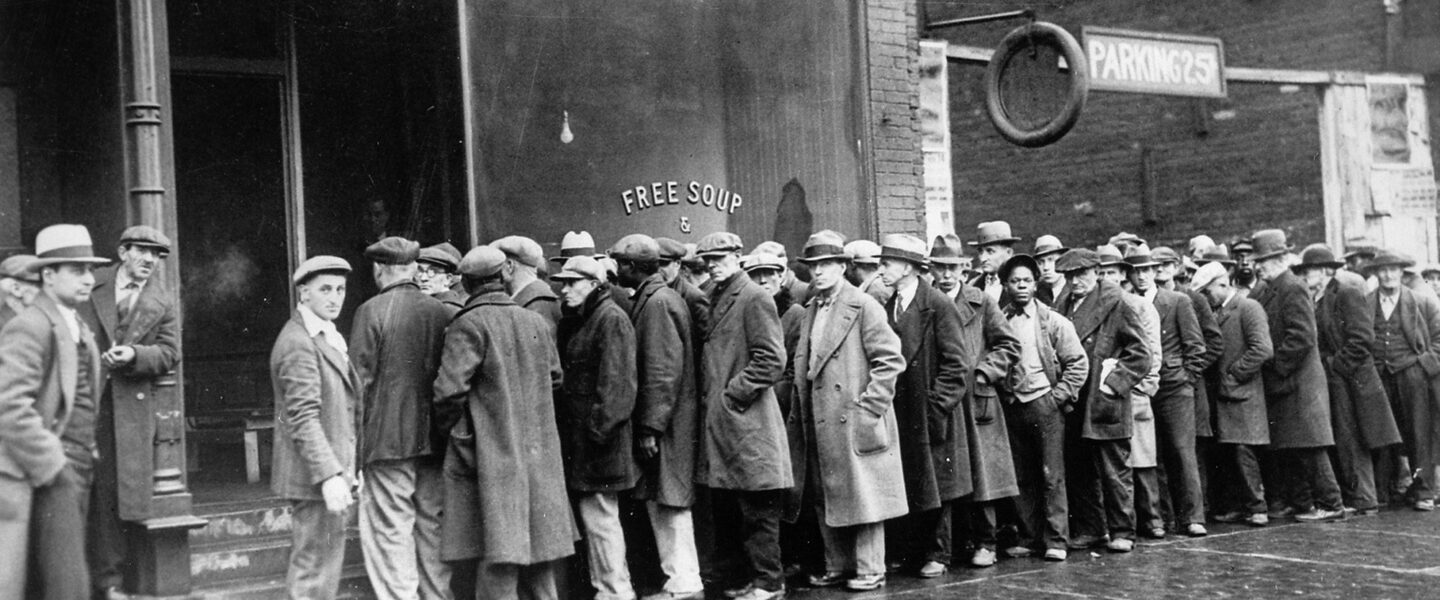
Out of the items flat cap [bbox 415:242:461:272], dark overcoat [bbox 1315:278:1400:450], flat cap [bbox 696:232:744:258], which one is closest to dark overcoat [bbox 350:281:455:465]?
flat cap [bbox 415:242:461:272]

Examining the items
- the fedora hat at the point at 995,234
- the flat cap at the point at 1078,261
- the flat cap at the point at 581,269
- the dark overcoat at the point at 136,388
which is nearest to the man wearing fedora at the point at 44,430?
the dark overcoat at the point at 136,388

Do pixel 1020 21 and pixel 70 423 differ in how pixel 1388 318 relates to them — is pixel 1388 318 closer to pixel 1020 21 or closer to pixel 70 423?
pixel 1020 21

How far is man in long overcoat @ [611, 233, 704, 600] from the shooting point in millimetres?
7684

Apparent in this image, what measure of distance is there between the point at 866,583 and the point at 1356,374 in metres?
5.01

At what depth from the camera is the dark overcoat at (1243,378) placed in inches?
405

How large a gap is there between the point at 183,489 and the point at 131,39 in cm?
223

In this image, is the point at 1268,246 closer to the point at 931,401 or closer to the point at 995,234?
the point at 995,234

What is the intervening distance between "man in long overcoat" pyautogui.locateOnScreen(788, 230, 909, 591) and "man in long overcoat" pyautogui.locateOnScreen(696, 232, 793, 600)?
0.38m

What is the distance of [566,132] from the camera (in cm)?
983

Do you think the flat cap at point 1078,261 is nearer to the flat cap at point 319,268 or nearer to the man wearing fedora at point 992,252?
the man wearing fedora at point 992,252

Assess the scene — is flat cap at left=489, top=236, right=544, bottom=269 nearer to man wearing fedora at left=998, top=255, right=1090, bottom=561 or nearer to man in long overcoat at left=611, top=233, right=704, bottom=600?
man in long overcoat at left=611, top=233, right=704, bottom=600

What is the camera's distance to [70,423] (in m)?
6.27

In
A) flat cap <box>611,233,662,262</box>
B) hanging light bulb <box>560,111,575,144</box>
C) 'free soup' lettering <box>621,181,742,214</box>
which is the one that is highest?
hanging light bulb <box>560,111,575,144</box>

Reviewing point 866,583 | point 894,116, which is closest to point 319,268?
point 866,583
